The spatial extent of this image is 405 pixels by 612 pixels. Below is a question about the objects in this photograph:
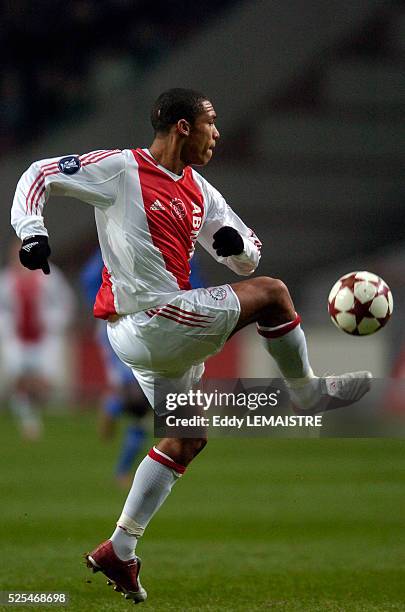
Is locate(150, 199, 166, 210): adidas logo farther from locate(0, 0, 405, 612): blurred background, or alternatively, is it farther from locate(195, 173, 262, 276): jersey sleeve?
locate(0, 0, 405, 612): blurred background

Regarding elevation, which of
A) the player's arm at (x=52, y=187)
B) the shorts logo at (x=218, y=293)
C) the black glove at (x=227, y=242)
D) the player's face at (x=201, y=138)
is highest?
the player's face at (x=201, y=138)

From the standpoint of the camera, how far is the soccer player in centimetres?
429

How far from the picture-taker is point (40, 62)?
14523mm

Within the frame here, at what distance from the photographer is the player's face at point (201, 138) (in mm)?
4336

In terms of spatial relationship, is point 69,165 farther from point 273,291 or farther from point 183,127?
point 273,291

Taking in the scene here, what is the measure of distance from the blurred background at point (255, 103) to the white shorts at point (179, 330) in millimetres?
9048

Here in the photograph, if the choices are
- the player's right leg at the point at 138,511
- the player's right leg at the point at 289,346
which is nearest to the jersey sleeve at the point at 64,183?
the player's right leg at the point at 289,346

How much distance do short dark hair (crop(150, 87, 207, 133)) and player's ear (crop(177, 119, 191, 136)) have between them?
14 mm

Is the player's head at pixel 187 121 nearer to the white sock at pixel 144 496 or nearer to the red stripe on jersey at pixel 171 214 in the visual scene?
the red stripe on jersey at pixel 171 214

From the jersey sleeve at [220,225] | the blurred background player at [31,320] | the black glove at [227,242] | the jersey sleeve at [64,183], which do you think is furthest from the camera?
the blurred background player at [31,320]

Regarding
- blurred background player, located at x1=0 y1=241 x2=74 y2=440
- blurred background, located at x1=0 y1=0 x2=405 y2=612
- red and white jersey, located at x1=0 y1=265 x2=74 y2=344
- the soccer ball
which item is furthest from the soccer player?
red and white jersey, located at x1=0 y1=265 x2=74 y2=344

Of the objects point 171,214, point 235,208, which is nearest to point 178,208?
point 171,214

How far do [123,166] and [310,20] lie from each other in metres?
11.4

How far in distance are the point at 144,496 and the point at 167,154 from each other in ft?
4.10
